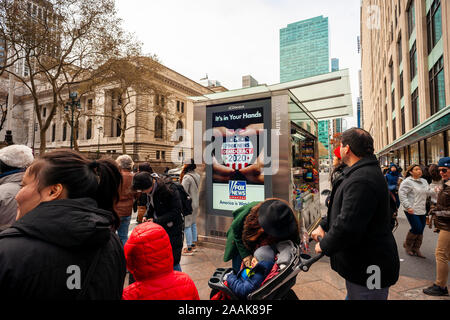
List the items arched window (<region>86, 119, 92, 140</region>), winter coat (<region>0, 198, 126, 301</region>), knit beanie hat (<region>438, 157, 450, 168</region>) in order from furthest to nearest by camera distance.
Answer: arched window (<region>86, 119, 92, 140</region>) → knit beanie hat (<region>438, 157, 450, 168</region>) → winter coat (<region>0, 198, 126, 301</region>)

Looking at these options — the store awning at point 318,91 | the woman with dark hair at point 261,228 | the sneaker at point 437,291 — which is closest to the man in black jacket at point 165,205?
the woman with dark hair at point 261,228

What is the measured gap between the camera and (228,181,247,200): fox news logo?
17.2 feet

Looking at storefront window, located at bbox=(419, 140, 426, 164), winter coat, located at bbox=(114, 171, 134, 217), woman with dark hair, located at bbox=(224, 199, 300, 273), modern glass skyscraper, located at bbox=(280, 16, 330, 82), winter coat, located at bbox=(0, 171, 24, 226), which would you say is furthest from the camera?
modern glass skyscraper, located at bbox=(280, 16, 330, 82)

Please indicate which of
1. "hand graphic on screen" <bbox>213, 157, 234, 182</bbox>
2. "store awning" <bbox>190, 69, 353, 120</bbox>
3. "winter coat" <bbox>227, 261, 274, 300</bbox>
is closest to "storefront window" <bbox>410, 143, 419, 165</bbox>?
"store awning" <bbox>190, 69, 353, 120</bbox>

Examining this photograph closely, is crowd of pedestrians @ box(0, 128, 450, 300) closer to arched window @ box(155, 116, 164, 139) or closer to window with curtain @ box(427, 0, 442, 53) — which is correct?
window with curtain @ box(427, 0, 442, 53)

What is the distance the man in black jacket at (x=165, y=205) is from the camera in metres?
3.34

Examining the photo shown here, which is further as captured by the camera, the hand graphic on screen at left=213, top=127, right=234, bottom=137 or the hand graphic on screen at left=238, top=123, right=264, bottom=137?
the hand graphic on screen at left=213, top=127, right=234, bottom=137

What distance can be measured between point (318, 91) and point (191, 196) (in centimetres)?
416

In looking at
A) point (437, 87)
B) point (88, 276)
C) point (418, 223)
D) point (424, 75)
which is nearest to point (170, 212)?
point (88, 276)

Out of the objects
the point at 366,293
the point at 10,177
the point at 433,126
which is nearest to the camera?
the point at 366,293

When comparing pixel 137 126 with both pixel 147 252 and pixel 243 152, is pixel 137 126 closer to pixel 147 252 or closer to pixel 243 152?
pixel 243 152

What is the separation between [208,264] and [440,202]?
3.89 m

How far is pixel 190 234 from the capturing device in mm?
5363

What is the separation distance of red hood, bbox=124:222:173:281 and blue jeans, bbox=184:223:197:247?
11.7ft
